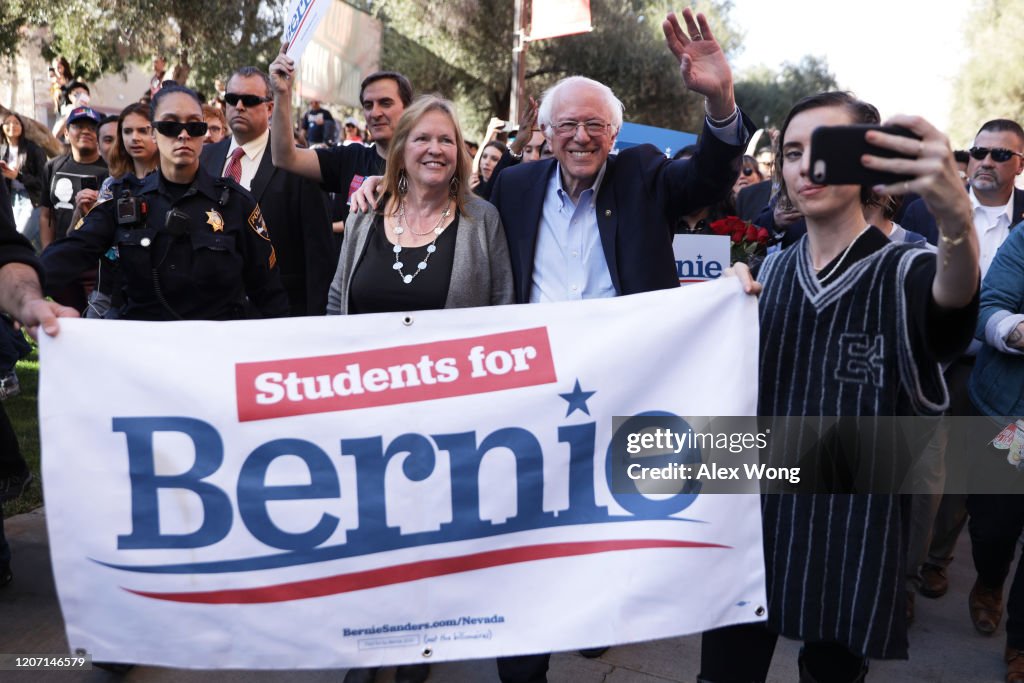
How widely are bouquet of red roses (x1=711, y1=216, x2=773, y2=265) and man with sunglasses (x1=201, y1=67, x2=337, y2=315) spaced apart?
7.49ft

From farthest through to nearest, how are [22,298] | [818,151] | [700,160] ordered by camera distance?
[700,160]
[22,298]
[818,151]

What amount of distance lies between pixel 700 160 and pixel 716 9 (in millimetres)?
36673

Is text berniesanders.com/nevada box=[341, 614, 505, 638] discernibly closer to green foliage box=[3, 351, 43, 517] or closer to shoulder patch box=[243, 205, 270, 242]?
shoulder patch box=[243, 205, 270, 242]

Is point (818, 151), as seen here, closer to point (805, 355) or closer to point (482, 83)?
point (805, 355)

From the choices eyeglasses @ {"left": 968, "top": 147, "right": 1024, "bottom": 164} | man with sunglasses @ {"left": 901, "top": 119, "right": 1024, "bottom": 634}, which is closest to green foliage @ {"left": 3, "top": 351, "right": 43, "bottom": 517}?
man with sunglasses @ {"left": 901, "top": 119, "right": 1024, "bottom": 634}

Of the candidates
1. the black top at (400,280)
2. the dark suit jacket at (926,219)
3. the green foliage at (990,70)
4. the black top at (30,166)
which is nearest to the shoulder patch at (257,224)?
the black top at (400,280)

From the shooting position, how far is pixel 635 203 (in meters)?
3.45

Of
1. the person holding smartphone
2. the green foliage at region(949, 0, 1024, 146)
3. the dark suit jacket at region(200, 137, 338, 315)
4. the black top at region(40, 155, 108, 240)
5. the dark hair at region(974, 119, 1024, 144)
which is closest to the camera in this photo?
the person holding smartphone

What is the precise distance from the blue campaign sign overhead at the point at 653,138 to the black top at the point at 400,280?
7849mm

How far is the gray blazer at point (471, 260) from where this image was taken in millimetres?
3434

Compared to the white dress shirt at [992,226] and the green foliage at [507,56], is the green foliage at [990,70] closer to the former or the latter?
the green foliage at [507,56]

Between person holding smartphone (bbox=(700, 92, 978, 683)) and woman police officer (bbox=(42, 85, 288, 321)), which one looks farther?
woman police officer (bbox=(42, 85, 288, 321))

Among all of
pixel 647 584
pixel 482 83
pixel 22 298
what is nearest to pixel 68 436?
pixel 22 298

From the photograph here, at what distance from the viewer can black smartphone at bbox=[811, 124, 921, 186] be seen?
209cm
